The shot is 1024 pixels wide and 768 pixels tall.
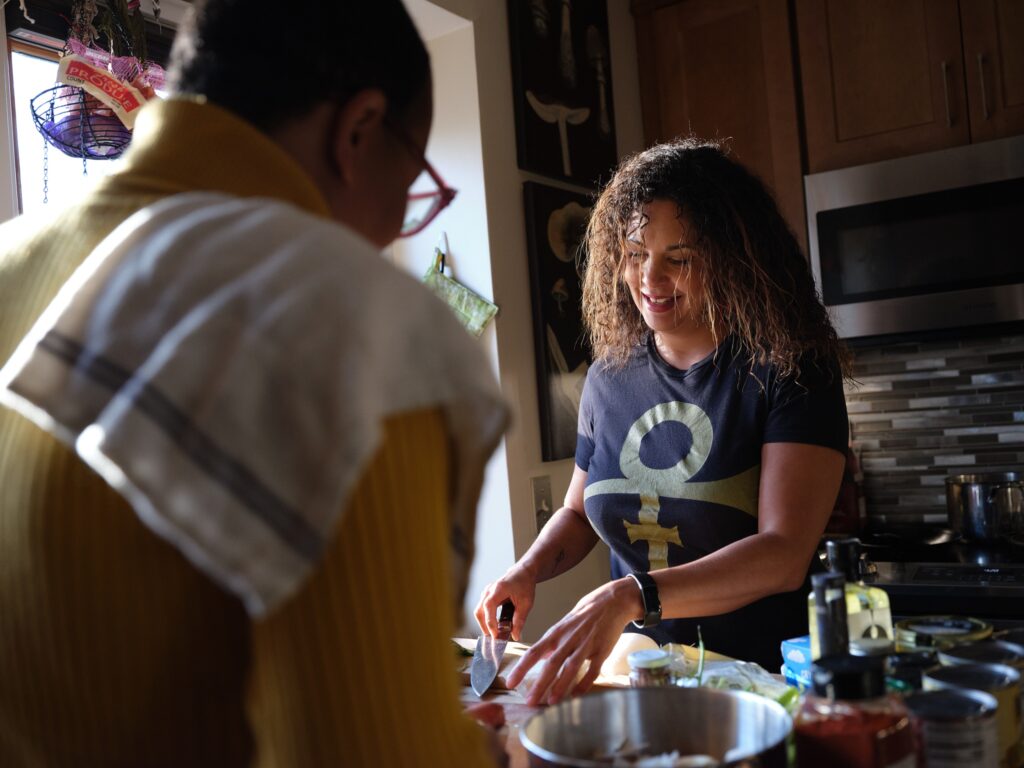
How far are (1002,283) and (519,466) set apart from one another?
1.28 meters

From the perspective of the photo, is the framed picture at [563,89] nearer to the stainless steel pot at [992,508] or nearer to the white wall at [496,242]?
the white wall at [496,242]

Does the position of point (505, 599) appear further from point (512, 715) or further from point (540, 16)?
point (540, 16)

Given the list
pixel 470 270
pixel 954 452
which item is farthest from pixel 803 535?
pixel 954 452

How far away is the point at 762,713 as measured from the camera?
746 millimetres

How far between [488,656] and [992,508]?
1.67 m

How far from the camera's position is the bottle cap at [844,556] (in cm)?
85

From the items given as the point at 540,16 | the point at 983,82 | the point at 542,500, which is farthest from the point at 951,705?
the point at 540,16

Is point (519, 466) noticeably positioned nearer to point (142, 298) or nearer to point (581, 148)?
point (581, 148)

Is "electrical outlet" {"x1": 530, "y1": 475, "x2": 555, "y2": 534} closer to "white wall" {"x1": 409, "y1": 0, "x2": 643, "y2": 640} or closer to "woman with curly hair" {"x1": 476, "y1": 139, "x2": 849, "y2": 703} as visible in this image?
"white wall" {"x1": 409, "y1": 0, "x2": 643, "y2": 640}

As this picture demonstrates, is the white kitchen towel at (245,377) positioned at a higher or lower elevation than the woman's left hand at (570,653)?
higher

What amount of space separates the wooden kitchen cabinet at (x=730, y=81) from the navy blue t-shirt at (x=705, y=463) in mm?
1244

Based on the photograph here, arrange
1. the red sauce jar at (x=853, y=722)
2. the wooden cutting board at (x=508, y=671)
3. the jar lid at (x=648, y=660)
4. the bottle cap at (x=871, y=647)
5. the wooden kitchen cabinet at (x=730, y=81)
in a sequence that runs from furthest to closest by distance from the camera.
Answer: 1. the wooden kitchen cabinet at (x=730, y=81)
2. the wooden cutting board at (x=508, y=671)
3. the jar lid at (x=648, y=660)
4. the bottle cap at (x=871, y=647)
5. the red sauce jar at (x=853, y=722)

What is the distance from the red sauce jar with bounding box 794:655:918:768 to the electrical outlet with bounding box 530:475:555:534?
1.66 meters

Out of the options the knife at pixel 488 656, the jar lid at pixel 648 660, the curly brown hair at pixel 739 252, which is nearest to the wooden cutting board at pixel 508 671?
the knife at pixel 488 656
